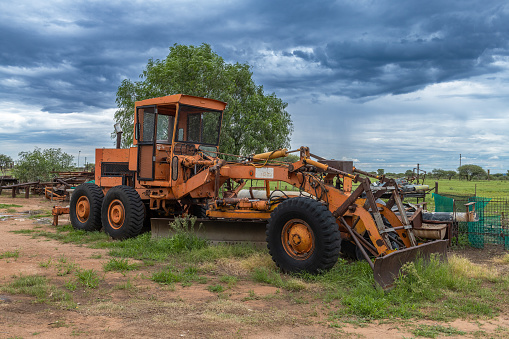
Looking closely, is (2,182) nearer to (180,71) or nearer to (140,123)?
(180,71)

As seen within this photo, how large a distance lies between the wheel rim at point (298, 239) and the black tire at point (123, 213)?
4773mm

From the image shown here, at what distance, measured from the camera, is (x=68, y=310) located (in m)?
5.95

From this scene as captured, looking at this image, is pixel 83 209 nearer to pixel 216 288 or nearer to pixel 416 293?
pixel 216 288

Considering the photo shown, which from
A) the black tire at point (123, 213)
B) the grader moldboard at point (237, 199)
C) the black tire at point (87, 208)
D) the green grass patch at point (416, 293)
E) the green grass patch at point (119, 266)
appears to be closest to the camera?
the green grass patch at point (416, 293)

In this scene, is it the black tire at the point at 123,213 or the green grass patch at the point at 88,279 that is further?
the black tire at the point at 123,213

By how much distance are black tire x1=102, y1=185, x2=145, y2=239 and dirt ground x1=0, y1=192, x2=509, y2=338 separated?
3229 millimetres

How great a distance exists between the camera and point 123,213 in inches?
449

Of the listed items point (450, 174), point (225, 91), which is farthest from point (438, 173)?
point (225, 91)

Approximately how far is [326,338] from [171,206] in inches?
310

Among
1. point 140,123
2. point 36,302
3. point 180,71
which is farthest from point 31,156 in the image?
point 36,302

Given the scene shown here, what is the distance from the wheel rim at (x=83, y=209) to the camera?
42.5ft

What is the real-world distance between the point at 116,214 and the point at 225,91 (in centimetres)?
1382

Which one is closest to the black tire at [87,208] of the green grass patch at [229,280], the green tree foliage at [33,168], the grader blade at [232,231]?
the grader blade at [232,231]

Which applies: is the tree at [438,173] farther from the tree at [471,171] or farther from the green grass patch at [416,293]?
the green grass patch at [416,293]
